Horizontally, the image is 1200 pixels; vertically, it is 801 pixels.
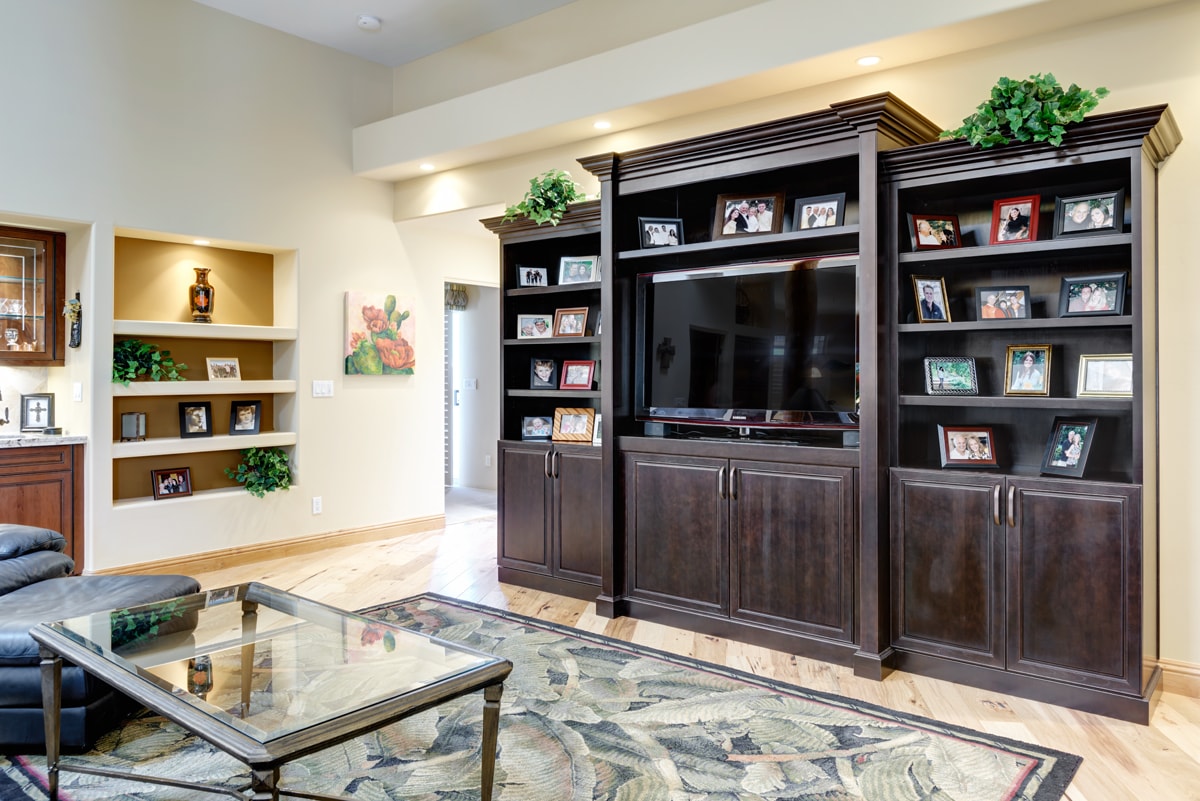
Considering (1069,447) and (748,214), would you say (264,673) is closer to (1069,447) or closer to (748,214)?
(748,214)

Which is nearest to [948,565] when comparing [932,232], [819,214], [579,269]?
[932,232]

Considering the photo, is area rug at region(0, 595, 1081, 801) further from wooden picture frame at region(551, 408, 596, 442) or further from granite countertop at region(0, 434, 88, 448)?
granite countertop at region(0, 434, 88, 448)

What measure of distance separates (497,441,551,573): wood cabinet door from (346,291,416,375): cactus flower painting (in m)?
1.66

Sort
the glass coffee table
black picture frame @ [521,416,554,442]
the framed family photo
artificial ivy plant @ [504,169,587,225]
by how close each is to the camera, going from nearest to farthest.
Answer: the glass coffee table
artificial ivy plant @ [504,169,587,225]
the framed family photo
black picture frame @ [521,416,554,442]

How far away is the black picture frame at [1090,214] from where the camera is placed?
2.86 meters

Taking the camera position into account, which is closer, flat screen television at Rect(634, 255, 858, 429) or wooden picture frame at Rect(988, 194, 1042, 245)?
wooden picture frame at Rect(988, 194, 1042, 245)

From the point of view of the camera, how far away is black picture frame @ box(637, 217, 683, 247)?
3.95 metres

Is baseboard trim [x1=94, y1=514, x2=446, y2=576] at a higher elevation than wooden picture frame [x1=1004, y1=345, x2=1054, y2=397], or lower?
lower

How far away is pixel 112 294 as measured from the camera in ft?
14.7

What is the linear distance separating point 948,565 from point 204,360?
4555mm

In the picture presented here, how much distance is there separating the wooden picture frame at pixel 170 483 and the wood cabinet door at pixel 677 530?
9.64 ft

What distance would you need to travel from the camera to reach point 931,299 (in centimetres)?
321

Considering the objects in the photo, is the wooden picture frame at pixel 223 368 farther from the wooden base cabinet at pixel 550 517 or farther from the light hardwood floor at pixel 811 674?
the wooden base cabinet at pixel 550 517

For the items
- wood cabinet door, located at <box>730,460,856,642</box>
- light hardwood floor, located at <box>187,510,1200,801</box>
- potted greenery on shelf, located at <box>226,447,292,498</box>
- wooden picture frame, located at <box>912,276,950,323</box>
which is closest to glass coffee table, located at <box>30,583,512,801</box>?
light hardwood floor, located at <box>187,510,1200,801</box>
